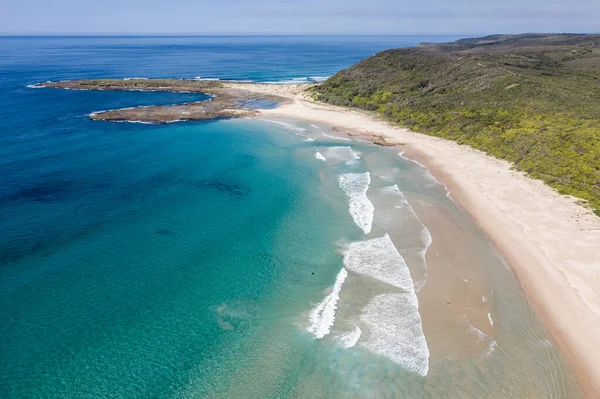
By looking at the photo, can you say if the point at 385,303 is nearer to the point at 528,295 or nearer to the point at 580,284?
the point at 528,295

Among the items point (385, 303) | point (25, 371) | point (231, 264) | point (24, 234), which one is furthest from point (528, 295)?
point (24, 234)

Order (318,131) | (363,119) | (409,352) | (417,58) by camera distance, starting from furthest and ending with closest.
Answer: (417,58), (363,119), (318,131), (409,352)

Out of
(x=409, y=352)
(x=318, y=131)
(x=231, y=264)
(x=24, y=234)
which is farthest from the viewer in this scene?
(x=318, y=131)

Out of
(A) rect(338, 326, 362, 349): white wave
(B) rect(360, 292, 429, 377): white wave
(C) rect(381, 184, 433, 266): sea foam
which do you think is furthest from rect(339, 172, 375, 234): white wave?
(A) rect(338, 326, 362, 349): white wave

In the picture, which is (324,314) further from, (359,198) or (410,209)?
(359,198)

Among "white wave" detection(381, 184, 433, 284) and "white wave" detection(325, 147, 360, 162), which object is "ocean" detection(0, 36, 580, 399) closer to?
"white wave" detection(381, 184, 433, 284)

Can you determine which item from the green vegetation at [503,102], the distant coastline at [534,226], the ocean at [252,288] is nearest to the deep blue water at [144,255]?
the ocean at [252,288]
